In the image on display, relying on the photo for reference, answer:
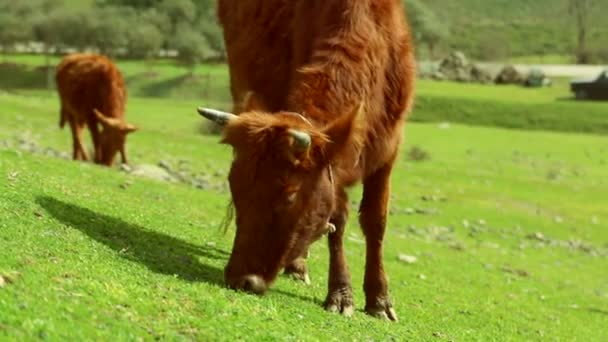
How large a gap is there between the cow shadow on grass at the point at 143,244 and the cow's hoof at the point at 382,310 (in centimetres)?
159

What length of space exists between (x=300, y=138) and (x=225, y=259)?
334 centimetres

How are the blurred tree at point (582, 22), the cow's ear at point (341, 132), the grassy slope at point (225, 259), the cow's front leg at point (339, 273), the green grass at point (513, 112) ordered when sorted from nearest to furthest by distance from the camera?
the grassy slope at point (225, 259) → the cow's ear at point (341, 132) → the cow's front leg at point (339, 273) → the green grass at point (513, 112) → the blurred tree at point (582, 22)

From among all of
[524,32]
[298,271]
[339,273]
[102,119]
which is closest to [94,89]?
[102,119]

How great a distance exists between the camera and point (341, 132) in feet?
24.9

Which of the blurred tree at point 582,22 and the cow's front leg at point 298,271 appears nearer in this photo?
the cow's front leg at point 298,271

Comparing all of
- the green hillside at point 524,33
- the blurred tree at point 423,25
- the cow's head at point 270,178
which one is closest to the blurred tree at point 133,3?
the blurred tree at point 423,25

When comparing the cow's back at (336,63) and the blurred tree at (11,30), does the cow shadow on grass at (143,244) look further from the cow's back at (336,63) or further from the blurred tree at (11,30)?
the blurred tree at (11,30)

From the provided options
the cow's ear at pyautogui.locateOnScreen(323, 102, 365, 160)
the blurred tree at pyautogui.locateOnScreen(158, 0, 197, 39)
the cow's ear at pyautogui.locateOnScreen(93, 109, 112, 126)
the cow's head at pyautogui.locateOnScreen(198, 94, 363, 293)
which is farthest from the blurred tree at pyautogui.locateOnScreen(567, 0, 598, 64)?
the cow's head at pyautogui.locateOnScreen(198, 94, 363, 293)

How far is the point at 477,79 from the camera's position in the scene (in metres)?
75.8

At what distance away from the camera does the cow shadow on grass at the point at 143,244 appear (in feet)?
26.6

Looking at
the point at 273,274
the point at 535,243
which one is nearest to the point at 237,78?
the point at 273,274

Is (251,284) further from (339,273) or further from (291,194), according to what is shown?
(339,273)

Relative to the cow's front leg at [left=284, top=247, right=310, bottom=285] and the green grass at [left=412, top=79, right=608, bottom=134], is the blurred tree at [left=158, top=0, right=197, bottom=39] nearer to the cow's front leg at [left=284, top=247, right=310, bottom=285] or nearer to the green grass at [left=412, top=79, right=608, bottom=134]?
the green grass at [left=412, top=79, right=608, bottom=134]

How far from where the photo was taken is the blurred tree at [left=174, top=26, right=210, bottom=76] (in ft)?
270
